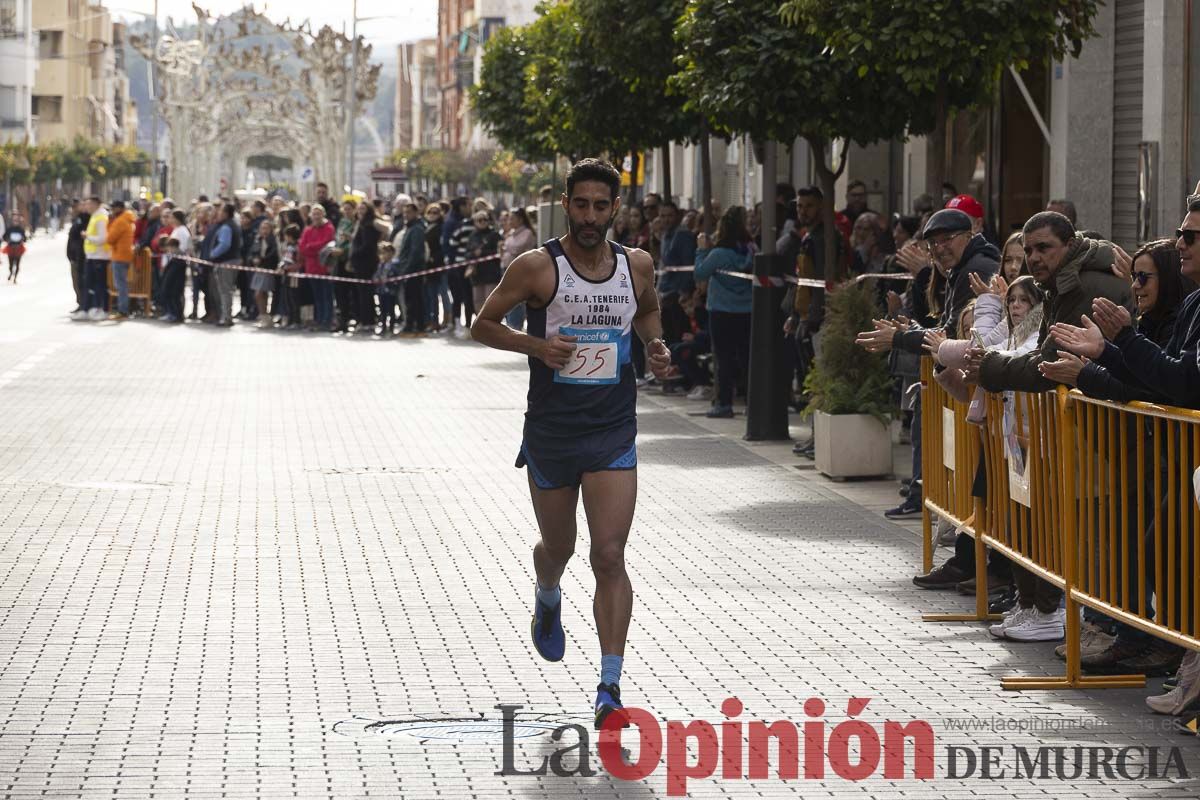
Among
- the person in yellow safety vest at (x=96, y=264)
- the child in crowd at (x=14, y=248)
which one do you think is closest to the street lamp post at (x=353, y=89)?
the child in crowd at (x=14, y=248)

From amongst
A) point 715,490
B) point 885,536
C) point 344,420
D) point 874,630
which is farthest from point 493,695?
point 344,420

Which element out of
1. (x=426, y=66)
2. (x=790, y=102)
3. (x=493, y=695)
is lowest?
(x=493, y=695)

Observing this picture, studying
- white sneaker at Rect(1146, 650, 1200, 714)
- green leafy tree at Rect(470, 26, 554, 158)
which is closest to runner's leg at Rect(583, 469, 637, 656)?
white sneaker at Rect(1146, 650, 1200, 714)

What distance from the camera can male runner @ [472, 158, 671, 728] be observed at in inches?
288

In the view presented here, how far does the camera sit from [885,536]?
1177cm

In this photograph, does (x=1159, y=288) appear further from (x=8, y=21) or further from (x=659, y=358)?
(x=8, y=21)

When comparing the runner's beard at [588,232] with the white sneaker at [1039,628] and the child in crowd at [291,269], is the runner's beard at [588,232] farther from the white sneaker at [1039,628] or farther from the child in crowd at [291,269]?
the child in crowd at [291,269]

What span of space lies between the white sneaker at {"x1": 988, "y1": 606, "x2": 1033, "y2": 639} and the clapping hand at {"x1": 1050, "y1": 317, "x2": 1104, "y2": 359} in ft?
6.21

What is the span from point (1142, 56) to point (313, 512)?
352 inches

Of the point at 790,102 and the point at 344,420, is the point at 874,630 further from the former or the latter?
the point at 344,420

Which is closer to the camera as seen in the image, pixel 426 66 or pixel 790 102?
pixel 790 102

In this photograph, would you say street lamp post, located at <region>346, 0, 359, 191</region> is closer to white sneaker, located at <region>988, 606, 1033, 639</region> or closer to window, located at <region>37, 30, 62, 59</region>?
window, located at <region>37, 30, 62, 59</region>

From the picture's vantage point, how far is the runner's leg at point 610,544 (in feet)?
23.8

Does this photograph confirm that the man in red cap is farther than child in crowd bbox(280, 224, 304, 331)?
No
